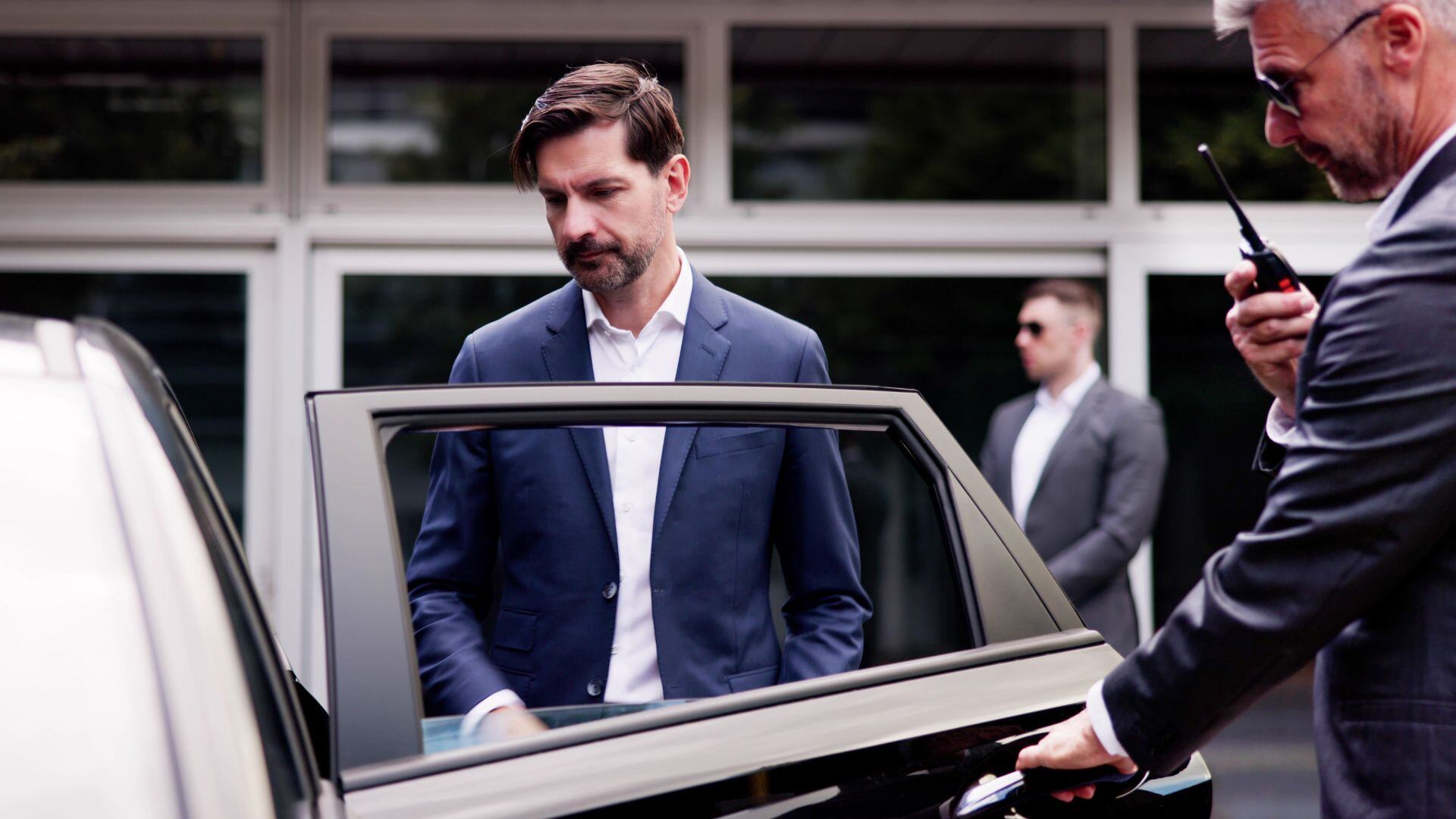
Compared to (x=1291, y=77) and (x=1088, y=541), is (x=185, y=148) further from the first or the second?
(x=1291, y=77)

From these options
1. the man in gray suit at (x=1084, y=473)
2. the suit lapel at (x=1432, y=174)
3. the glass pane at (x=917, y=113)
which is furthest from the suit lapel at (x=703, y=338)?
the glass pane at (x=917, y=113)

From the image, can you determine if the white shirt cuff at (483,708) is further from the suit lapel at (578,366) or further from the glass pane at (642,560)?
the suit lapel at (578,366)

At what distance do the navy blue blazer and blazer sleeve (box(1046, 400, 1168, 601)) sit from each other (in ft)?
7.46

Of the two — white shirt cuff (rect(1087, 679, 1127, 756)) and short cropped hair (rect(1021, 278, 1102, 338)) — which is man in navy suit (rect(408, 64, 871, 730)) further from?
short cropped hair (rect(1021, 278, 1102, 338))

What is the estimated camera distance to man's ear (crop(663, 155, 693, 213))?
214 cm

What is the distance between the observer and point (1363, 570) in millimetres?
1310

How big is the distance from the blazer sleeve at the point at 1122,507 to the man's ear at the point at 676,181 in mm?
2295

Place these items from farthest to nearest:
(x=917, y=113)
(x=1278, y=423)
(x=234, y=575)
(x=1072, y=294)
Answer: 1. (x=917, y=113)
2. (x=1072, y=294)
3. (x=1278, y=423)
4. (x=234, y=575)

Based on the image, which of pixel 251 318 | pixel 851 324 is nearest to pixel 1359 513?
pixel 851 324

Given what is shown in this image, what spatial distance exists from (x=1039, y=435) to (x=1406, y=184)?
3.04 meters

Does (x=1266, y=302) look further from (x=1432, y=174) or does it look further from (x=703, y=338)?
(x=703, y=338)

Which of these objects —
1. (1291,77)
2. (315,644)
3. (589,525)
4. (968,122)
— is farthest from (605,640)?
(968,122)

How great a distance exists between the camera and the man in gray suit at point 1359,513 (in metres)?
1.29

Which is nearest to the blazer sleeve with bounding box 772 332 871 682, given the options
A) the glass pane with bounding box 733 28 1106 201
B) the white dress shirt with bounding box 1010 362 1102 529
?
the white dress shirt with bounding box 1010 362 1102 529
